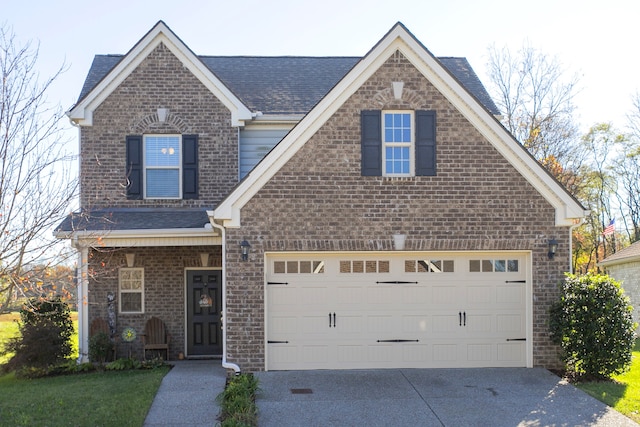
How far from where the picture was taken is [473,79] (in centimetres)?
1820

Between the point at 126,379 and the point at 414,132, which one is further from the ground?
the point at 414,132

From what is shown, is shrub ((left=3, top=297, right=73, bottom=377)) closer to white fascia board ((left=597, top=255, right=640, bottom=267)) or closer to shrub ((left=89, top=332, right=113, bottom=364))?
shrub ((left=89, top=332, right=113, bottom=364))

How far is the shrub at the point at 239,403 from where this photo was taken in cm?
899

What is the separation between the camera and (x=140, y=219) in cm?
1441

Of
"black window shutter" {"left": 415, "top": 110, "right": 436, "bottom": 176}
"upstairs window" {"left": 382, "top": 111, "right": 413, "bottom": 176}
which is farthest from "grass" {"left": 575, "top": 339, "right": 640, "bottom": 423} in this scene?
"upstairs window" {"left": 382, "top": 111, "right": 413, "bottom": 176}

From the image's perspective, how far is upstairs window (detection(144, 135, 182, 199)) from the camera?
15320 mm

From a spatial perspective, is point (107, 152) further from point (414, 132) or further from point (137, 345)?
point (414, 132)

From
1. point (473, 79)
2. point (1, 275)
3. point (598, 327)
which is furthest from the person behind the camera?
point (473, 79)

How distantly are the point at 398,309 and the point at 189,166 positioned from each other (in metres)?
6.10

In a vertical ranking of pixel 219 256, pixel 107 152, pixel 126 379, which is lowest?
pixel 126 379

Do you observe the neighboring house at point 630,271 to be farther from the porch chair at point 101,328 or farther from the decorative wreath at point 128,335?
the porch chair at point 101,328

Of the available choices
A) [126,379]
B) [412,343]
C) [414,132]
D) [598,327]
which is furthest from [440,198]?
[126,379]

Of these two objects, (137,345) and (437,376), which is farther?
(137,345)

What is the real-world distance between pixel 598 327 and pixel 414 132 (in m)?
4.83
